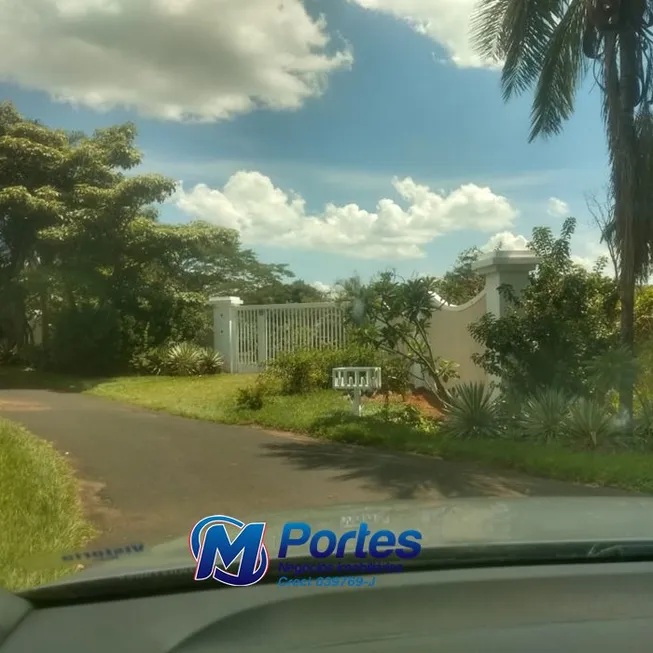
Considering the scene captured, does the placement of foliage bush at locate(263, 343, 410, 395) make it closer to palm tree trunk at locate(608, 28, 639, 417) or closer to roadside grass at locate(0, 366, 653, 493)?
roadside grass at locate(0, 366, 653, 493)

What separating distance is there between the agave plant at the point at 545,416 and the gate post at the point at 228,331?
11.1 m

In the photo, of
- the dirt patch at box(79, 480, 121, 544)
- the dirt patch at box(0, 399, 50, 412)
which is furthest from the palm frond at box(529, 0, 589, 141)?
the dirt patch at box(0, 399, 50, 412)

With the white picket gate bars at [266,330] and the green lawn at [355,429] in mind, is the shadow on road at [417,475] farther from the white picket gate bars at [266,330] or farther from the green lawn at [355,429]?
the white picket gate bars at [266,330]

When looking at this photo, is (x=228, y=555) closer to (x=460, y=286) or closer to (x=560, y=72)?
(x=560, y=72)

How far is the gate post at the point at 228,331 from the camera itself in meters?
19.9

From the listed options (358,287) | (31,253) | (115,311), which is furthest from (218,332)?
(358,287)

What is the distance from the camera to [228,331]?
A: 1995cm

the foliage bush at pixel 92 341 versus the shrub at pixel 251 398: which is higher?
the foliage bush at pixel 92 341

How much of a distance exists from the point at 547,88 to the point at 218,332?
39.0ft

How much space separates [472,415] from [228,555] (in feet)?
26.4

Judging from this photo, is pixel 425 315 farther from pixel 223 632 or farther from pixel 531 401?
pixel 223 632

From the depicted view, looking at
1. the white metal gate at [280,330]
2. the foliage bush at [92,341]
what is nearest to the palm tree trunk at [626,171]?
the white metal gate at [280,330]

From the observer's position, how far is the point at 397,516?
3102 millimetres

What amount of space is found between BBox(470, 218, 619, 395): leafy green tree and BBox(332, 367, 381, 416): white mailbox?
7.29 ft
